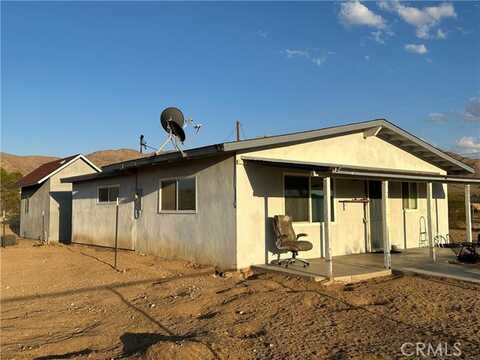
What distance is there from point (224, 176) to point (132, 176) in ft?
16.5

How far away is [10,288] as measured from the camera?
8711 mm

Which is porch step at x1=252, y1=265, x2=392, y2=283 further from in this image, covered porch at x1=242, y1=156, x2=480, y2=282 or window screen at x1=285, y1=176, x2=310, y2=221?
window screen at x1=285, y1=176, x2=310, y2=221

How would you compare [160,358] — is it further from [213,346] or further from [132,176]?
[132,176]

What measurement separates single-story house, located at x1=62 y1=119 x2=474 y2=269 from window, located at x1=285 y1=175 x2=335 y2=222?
0.03 m

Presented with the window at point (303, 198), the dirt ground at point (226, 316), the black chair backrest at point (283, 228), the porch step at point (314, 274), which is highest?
the window at point (303, 198)

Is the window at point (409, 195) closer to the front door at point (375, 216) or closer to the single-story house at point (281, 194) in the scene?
the single-story house at point (281, 194)

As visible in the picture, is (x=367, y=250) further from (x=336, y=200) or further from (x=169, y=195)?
(x=169, y=195)

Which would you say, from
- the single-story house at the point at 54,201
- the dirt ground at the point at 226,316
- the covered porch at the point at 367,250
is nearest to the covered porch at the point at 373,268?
the covered porch at the point at 367,250

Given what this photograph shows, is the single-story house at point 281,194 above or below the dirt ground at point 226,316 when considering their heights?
above

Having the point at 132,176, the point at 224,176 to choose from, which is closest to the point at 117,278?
the point at 224,176

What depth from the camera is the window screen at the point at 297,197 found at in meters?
10.4

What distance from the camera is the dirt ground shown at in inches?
187

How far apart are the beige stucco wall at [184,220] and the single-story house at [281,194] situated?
1.0 inches

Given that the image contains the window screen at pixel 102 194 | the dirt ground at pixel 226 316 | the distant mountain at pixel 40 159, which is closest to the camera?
the dirt ground at pixel 226 316
